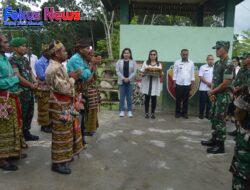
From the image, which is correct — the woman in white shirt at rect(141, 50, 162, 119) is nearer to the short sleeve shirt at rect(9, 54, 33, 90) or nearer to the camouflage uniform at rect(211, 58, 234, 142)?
the camouflage uniform at rect(211, 58, 234, 142)

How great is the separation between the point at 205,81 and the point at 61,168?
16.4 feet

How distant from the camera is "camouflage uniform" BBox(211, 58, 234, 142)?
549cm

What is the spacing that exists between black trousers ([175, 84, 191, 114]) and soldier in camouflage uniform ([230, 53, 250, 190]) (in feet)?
18.3

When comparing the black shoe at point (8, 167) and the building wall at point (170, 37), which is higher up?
the building wall at point (170, 37)

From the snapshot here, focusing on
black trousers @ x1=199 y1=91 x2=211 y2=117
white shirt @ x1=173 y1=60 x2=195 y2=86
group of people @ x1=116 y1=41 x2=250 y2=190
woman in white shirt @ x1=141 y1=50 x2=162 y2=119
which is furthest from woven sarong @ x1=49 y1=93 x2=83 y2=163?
black trousers @ x1=199 y1=91 x2=211 y2=117

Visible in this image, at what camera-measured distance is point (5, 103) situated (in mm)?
4594

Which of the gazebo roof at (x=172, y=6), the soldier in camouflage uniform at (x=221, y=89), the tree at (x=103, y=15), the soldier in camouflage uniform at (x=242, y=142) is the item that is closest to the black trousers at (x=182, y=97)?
the soldier in camouflage uniform at (x=221, y=89)

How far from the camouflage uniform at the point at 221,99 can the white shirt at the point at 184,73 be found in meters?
2.88

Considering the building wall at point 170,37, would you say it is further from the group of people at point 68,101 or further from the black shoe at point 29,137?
the black shoe at point 29,137

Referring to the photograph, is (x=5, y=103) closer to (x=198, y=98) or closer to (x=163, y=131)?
(x=163, y=131)

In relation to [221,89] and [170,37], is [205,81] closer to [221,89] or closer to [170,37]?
[170,37]

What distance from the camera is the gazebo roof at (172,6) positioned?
11547mm

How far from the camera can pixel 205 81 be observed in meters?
8.63

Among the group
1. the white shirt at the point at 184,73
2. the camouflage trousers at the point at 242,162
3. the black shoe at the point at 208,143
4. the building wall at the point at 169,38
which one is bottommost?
the black shoe at the point at 208,143
